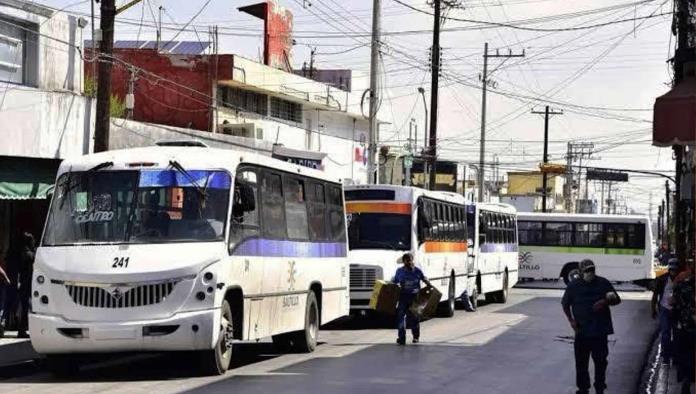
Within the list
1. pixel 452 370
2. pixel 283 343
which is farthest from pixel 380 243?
pixel 452 370

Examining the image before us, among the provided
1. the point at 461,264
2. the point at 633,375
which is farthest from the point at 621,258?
the point at 633,375

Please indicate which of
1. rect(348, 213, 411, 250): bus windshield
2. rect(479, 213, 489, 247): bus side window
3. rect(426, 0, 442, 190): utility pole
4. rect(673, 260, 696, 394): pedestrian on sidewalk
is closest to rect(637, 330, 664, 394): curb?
rect(673, 260, 696, 394): pedestrian on sidewalk

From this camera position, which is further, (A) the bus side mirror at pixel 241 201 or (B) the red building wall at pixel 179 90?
(B) the red building wall at pixel 179 90

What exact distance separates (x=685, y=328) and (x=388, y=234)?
12574mm

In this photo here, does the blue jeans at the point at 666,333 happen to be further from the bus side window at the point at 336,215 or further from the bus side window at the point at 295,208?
the bus side window at the point at 336,215

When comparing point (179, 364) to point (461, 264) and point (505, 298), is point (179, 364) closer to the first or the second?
point (461, 264)

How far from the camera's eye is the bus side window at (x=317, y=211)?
1930cm

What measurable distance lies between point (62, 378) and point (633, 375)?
835 centimetres

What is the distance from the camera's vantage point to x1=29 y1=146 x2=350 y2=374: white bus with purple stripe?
14148 millimetres

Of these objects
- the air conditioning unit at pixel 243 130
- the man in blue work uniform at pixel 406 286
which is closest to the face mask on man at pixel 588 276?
the man in blue work uniform at pixel 406 286

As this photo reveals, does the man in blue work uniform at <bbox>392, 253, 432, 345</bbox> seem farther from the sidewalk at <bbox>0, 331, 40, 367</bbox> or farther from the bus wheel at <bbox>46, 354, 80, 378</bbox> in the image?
the bus wheel at <bbox>46, 354, 80, 378</bbox>

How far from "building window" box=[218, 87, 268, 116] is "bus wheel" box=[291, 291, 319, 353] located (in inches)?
1014

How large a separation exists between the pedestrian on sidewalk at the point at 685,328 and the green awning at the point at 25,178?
11899 mm

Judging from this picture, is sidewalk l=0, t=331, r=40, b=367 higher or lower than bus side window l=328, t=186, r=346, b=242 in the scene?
lower
